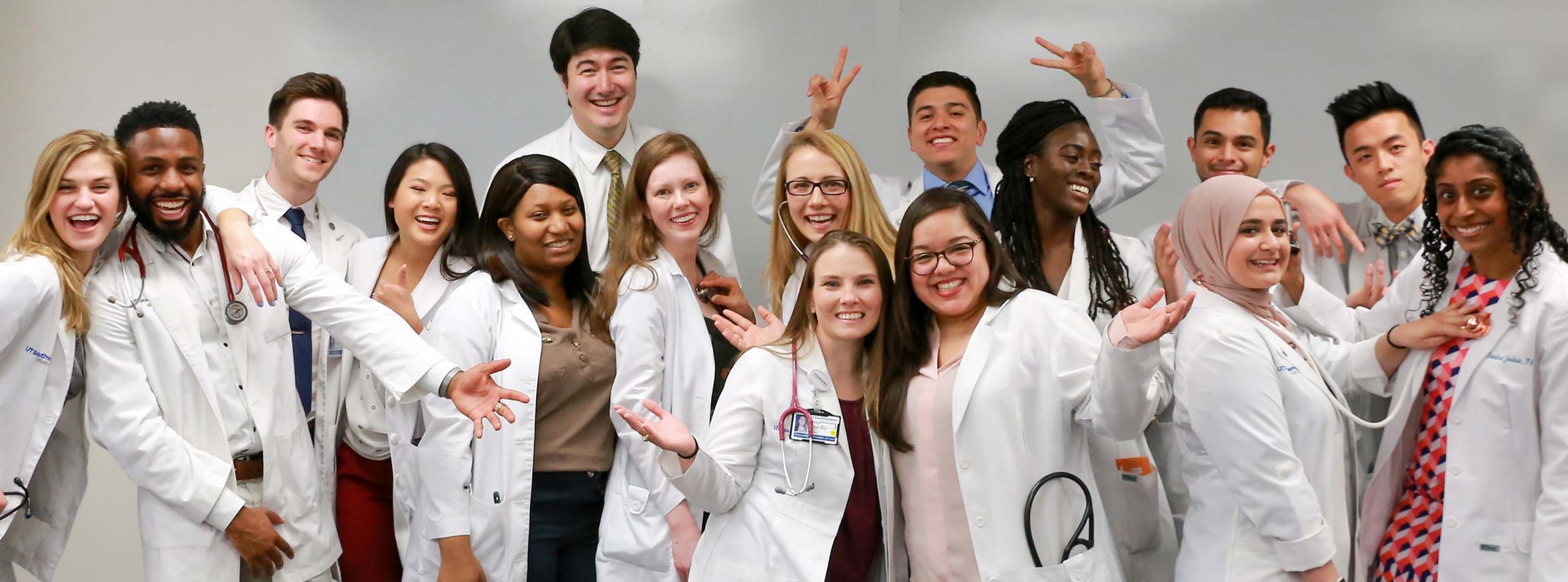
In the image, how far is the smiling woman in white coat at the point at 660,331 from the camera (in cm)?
318

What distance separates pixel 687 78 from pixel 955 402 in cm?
248

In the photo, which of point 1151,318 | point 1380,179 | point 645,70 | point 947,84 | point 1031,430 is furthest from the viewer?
point 645,70

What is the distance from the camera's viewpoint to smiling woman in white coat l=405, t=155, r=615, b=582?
3158 millimetres

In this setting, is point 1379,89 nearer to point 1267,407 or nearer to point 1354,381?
point 1354,381

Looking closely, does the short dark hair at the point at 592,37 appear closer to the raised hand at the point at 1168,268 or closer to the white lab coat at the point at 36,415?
the white lab coat at the point at 36,415

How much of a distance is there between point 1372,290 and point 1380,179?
37 centimetres

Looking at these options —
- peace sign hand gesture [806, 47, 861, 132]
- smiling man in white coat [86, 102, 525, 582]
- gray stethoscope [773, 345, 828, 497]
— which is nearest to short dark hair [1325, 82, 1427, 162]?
peace sign hand gesture [806, 47, 861, 132]

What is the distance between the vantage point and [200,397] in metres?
3.13

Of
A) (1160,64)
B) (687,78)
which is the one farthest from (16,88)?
(1160,64)

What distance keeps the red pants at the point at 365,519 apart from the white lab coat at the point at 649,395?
29.1 inches

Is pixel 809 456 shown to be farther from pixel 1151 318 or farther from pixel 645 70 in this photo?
pixel 645 70

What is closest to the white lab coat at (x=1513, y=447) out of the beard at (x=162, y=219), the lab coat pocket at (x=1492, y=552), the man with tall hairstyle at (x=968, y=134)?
the lab coat pocket at (x=1492, y=552)

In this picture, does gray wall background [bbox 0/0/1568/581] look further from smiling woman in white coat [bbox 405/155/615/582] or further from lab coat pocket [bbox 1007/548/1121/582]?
lab coat pocket [bbox 1007/548/1121/582]

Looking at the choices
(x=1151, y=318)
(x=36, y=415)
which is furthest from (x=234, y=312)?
(x=1151, y=318)
